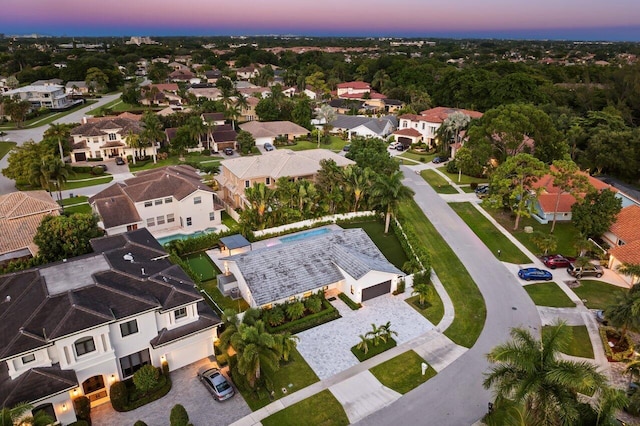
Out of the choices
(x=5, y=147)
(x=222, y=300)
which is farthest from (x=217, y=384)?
(x=5, y=147)

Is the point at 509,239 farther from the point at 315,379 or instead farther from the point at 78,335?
the point at 78,335

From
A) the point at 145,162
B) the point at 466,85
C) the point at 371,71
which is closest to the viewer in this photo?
the point at 145,162

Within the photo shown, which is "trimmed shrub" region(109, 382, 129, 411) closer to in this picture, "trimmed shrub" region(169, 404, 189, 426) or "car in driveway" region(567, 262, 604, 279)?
"trimmed shrub" region(169, 404, 189, 426)

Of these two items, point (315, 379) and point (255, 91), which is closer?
point (315, 379)

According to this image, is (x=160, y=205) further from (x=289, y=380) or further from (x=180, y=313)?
(x=289, y=380)

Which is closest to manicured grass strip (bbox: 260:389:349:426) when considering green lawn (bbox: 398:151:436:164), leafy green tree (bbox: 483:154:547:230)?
leafy green tree (bbox: 483:154:547:230)

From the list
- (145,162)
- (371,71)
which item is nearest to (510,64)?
(371,71)
